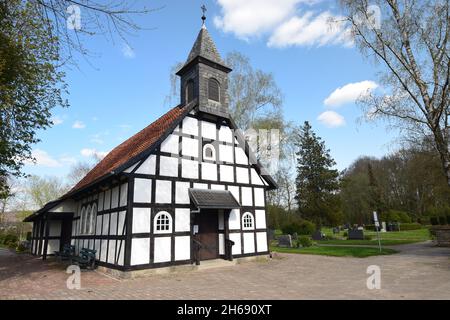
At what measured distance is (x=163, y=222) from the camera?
12.1 metres

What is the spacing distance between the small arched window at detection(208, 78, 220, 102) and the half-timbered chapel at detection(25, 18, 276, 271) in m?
0.05

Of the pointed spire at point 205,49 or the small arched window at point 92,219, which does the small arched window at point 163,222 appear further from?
the pointed spire at point 205,49

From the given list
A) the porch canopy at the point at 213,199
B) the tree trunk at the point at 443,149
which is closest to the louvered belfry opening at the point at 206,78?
the porch canopy at the point at 213,199

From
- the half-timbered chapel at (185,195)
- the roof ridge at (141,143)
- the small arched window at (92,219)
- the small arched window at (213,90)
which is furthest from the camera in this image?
the small arched window at (213,90)

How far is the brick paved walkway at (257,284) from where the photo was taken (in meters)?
7.76

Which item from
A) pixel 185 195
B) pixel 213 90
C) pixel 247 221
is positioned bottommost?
pixel 247 221

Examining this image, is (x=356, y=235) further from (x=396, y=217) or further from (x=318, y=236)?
(x=396, y=217)

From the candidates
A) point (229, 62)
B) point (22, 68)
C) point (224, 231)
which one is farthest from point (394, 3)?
point (22, 68)

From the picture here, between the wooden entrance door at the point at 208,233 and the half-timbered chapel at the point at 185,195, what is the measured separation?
48 millimetres

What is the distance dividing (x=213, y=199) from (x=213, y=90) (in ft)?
19.6

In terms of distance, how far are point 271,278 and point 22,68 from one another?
1271cm

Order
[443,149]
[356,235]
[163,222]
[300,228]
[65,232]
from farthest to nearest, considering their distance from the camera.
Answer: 1. [300,228]
2. [356,235]
3. [65,232]
4. [443,149]
5. [163,222]

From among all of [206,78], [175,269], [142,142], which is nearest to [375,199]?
[206,78]
